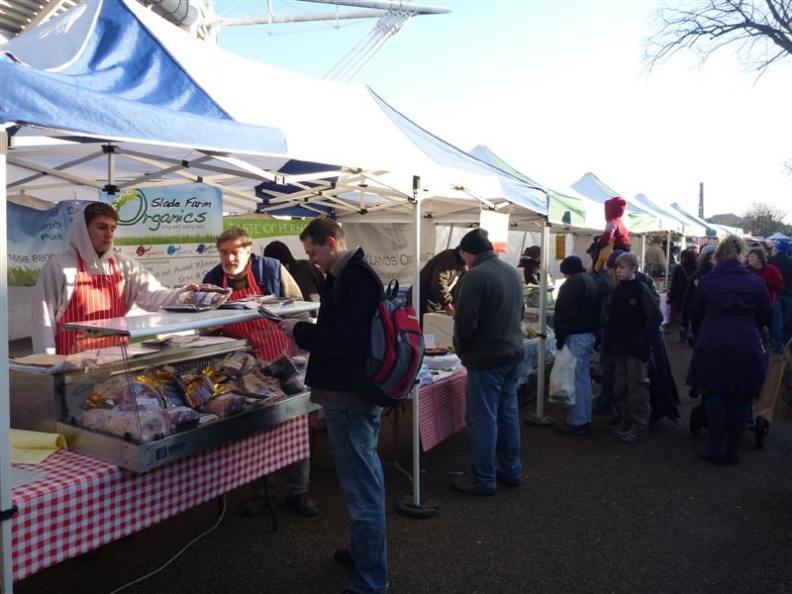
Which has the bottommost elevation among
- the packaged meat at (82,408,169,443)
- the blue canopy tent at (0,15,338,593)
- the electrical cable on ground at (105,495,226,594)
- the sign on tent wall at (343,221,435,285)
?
the electrical cable on ground at (105,495,226,594)

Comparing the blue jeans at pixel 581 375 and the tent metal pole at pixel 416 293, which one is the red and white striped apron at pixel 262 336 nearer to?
the tent metal pole at pixel 416 293

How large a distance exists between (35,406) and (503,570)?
2450 millimetres

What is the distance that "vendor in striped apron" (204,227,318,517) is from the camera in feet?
11.6

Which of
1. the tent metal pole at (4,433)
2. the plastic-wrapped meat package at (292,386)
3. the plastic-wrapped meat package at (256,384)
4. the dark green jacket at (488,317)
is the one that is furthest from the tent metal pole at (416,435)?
the tent metal pole at (4,433)

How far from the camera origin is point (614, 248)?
6316 millimetres

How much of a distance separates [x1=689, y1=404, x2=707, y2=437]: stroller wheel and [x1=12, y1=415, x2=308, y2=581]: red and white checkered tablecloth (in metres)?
4.29

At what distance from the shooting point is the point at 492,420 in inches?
163

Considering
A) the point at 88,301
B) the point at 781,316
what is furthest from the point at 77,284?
the point at 781,316

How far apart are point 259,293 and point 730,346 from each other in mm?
3600

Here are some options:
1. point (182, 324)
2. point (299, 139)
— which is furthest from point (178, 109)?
point (182, 324)

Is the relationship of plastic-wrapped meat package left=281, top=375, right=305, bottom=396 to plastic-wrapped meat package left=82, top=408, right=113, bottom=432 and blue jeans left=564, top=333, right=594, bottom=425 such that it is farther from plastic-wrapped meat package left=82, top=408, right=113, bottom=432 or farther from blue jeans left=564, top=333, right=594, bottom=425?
blue jeans left=564, top=333, right=594, bottom=425

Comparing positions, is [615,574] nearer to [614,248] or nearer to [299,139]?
[299,139]

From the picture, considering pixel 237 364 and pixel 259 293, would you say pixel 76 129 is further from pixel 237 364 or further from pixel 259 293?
pixel 259 293

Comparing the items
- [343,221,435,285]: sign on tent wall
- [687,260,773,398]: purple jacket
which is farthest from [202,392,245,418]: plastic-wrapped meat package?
[343,221,435,285]: sign on tent wall
